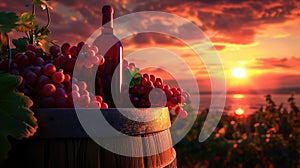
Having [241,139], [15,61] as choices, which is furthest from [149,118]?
[241,139]

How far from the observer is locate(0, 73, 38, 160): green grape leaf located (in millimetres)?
1564

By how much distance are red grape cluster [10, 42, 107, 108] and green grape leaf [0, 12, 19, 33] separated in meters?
0.23

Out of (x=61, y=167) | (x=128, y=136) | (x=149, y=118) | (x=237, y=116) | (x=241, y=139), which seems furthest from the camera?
Result: (x=237, y=116)

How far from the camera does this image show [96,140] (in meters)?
1.79

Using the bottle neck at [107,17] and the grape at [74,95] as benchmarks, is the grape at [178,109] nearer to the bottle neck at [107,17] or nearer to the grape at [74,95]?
the bottle neck at [107,17]

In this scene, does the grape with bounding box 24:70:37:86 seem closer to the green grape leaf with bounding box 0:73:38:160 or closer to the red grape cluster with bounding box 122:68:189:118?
the green grape leaf with bounding box 0:73:38:160

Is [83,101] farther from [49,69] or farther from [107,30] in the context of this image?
[107,30]

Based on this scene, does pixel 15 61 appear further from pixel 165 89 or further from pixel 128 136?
pixel 165 89

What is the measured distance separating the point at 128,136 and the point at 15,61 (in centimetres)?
68

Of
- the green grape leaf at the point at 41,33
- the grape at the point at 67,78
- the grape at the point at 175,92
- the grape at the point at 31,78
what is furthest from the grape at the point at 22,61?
the grape at the point at 175,92

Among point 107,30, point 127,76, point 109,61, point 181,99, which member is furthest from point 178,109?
point 107,30

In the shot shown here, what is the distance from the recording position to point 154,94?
2213 mm

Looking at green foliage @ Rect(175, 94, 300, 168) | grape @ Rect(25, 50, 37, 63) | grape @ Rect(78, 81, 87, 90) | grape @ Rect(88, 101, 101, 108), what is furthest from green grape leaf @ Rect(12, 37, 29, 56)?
Answer: green foliage @ Rect(175, 94, 300, 168)

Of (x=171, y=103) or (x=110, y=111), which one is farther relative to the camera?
(x=171, y=103)
